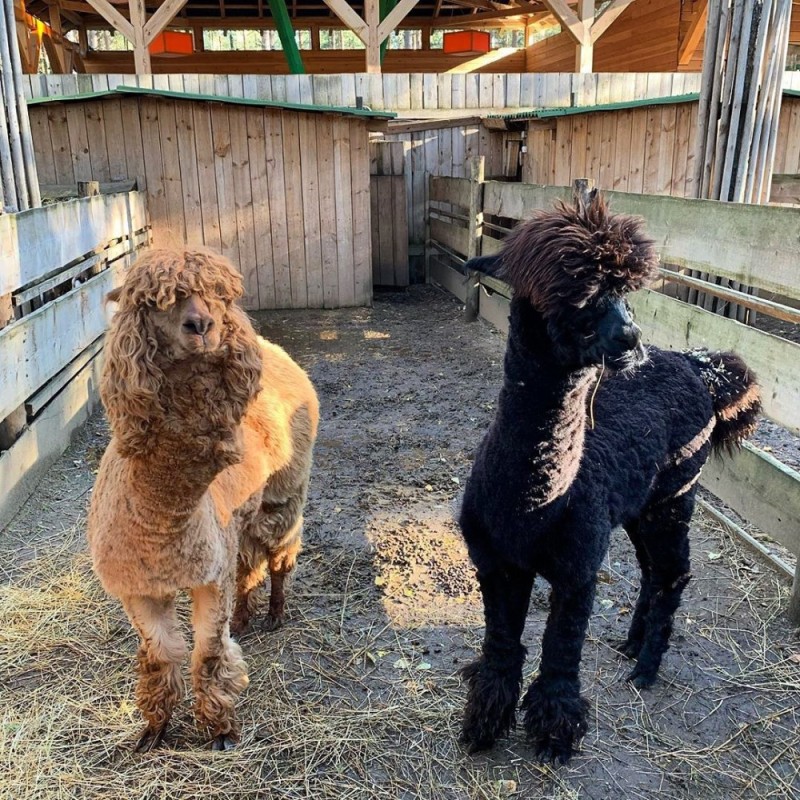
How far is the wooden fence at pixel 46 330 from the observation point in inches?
173

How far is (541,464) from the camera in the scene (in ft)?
7.39

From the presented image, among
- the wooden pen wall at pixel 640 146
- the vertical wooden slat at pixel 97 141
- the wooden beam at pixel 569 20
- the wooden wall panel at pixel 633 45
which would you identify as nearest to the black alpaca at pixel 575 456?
the wooden pen wall at pixel 640 146

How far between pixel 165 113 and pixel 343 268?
320cm

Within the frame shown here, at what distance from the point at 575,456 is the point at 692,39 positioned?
14693mm

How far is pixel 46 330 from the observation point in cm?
504

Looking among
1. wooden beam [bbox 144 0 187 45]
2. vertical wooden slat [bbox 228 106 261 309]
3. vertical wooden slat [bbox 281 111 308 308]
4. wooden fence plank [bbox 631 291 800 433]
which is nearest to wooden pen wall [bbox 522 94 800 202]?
vertical wooden slat [bbox 281 111 308 308]

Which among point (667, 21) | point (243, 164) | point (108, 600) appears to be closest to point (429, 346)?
point (243, 164)

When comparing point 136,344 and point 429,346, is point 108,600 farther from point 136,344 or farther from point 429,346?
point 429,346

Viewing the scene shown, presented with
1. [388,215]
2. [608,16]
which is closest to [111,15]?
[388,215]

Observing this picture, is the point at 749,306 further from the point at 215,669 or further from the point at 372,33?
the point at 372,33

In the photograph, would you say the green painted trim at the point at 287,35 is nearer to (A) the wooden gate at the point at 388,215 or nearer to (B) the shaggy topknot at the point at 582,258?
(A) the wooden gate at the point at 388,215

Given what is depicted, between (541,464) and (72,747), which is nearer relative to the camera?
(541,464)

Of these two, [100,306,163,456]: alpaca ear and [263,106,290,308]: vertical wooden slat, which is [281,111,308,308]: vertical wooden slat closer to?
[263,106,290,308]: vertical wooden slat

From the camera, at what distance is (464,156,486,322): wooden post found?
31.0ft
